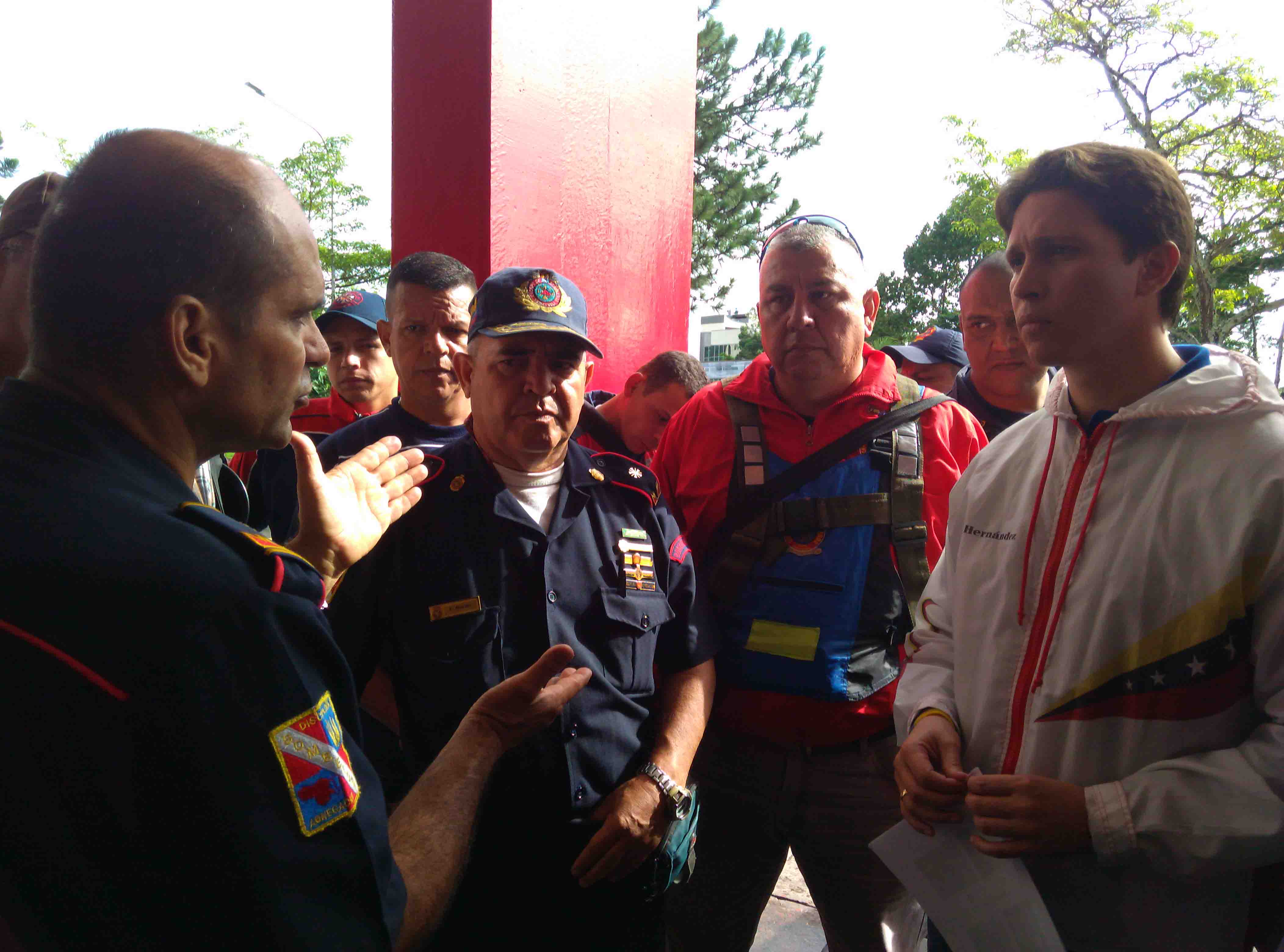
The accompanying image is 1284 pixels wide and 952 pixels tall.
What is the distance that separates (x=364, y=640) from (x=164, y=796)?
1056mm

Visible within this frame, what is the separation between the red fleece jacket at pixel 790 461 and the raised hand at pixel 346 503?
84 cm

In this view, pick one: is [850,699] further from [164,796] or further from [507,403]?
[164,796]

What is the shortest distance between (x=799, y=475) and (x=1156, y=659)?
105 centimetres

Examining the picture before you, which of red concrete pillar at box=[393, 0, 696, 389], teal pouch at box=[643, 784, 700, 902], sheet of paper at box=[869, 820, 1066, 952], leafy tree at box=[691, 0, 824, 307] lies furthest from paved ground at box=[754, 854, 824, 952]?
leafy tree at box=[691, 0, 824, 307]

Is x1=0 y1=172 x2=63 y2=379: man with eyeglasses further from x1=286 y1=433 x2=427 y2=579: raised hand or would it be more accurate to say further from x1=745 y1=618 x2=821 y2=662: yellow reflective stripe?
x1=745 y1=618 x2=821 y2=662: yellow reflective stripe

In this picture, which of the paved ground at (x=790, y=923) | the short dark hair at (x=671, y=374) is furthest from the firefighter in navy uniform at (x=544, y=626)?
the short dark hair at (x=671, y=374)

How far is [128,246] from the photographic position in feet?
3.32

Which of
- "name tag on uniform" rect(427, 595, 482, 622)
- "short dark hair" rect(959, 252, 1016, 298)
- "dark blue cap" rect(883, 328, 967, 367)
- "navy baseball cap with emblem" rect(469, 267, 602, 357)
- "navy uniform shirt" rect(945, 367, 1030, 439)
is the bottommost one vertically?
"name tag on uniform" rect(427, 595, 482, 622)

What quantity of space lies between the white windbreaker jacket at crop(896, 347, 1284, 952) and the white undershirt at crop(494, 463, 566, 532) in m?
1.06

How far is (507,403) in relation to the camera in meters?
2.16

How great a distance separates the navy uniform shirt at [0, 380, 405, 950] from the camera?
0.82m

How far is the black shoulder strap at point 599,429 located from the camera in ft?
11.5

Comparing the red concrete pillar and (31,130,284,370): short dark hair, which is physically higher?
the red concrete pillar

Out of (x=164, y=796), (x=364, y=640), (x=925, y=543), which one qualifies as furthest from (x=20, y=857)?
(x=925, y=543)
